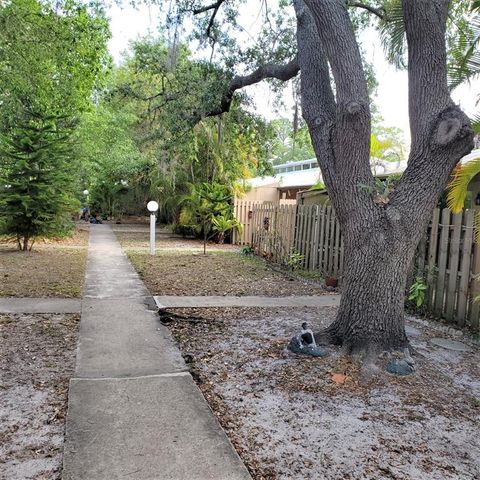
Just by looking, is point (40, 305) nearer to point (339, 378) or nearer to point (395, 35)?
point (339, 378)

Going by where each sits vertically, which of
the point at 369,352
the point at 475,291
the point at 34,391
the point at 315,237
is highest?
the point at 315,237

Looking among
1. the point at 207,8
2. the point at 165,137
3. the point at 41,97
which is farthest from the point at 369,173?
the point at 41,97

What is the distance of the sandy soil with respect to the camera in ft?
8.72

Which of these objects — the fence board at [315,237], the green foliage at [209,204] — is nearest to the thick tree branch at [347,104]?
the fence board at [315,237]

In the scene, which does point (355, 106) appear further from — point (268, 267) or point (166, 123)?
point (268, 267)

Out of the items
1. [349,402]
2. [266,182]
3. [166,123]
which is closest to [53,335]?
[349,402]

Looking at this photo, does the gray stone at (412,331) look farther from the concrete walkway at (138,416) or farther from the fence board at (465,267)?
the concrete walkway at (138,416)

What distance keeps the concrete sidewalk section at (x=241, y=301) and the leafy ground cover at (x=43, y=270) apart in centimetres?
149

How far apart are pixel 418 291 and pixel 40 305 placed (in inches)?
202

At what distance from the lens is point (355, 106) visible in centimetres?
434

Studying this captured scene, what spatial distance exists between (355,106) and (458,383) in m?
2.63

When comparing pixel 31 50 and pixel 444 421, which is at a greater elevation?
pixel 31 50

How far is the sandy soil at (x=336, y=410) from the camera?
8.72 feet

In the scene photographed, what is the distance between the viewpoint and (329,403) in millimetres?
3477
